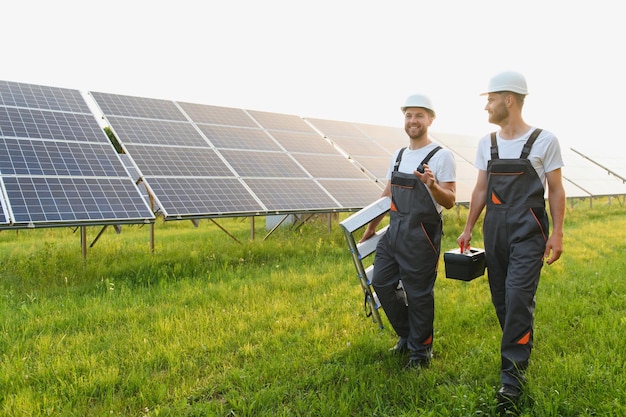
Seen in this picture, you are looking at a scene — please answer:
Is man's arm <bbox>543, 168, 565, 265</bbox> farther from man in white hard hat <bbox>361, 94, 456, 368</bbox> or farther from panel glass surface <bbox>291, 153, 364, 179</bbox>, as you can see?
panel glass surface <bbox>291, 153, 364, 179</bbox>

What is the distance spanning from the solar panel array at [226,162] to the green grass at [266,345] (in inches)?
65.9

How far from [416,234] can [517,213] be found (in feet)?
2.48

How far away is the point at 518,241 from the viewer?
335 cm

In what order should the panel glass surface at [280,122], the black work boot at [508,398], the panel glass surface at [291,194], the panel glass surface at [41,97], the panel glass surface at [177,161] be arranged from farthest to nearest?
1. the panel glass surface at [280,122]
2. the panel glass surface at [41,97]
3. the panel glass surface at [291,194]
4. the panel glass surface at [177,161]
5. the black work boot at [508,398]

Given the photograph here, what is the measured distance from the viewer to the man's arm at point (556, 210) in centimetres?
335

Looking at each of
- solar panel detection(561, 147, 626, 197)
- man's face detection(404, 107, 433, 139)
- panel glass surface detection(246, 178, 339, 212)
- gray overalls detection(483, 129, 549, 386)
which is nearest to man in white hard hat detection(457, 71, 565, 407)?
gray overalls detection(483, 129, 549, 386)

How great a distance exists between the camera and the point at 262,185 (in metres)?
9.84

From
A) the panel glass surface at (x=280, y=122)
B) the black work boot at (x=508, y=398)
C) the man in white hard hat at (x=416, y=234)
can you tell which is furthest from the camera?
the panel glass surface at (x=280, y=122)

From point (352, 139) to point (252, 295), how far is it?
1025 cm

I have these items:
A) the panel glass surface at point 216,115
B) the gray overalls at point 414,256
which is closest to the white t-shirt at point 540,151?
the gray overalls at point 414,256

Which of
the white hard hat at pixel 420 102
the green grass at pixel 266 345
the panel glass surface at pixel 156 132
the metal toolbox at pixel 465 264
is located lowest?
the green grass at pixel 266 345

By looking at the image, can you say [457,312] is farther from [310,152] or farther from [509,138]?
[310,152]

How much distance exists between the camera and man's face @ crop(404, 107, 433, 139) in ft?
13.0

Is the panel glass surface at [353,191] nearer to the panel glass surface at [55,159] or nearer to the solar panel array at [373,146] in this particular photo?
the solar panel array at [373,146]
